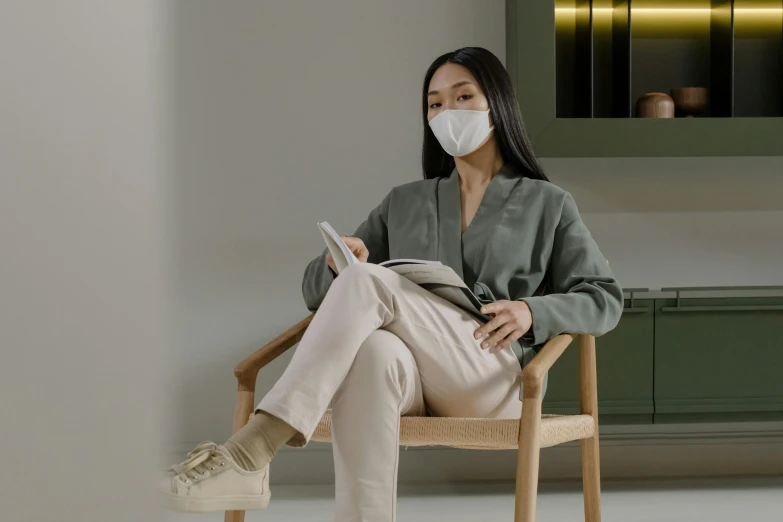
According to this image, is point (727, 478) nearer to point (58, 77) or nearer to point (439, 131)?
point (439, 131)

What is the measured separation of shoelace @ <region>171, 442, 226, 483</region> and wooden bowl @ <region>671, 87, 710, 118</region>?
2054 mm

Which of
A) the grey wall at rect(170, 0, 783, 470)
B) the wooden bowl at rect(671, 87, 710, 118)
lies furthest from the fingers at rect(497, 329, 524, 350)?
the wooden bowl at rect(671, 87, 710, 118)

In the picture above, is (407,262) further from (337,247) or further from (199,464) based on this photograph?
(199,464)

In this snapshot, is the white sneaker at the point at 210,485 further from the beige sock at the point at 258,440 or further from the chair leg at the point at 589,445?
the chair leg at the point at 589,445

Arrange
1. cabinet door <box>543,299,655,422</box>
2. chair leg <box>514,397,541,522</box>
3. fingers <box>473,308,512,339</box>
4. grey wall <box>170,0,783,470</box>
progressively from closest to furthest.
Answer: chair leg <box>514,397,541,522</box>, fingers <box>473,308,512,339</box>, cabinet door <box>543,299,655,422</box>, grey wall <box>170,0,783,470</box>

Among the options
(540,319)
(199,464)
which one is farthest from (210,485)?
(540,319)

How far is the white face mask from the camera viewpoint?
201cm

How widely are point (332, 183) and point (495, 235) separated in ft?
3.65

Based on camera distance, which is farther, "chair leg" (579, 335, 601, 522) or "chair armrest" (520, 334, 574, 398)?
"chair leg" (579, 335, 601, 522)

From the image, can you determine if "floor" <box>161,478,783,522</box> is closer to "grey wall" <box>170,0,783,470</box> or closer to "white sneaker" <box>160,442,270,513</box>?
"grey wall" <box>170,0,783,470</box>

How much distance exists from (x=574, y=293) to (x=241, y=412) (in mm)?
736

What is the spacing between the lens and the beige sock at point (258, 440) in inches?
52.1

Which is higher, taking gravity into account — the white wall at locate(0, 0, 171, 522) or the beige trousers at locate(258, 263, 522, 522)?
the white wall at locate(0, 0, 171, 522)

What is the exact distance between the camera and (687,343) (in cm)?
259
